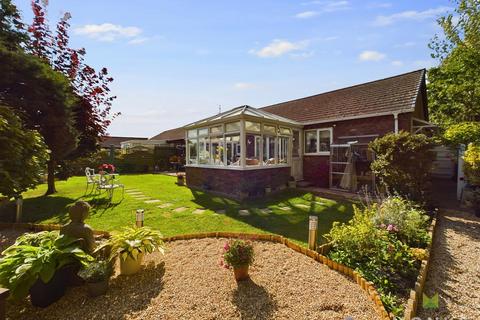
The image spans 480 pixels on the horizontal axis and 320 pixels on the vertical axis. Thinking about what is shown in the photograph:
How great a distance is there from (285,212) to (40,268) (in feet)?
18.9

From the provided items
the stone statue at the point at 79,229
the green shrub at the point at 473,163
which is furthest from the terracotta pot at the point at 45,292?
the green shrub at the point at 473,163

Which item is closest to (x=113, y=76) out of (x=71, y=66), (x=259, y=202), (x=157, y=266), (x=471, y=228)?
(x=71, y=66)

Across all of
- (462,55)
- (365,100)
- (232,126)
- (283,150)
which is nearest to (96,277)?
(232,126)

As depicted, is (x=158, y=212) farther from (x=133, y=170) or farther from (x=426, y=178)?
(x=133, y=170)

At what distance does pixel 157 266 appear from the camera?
3.79 metres

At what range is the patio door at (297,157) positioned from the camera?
39.4 feet

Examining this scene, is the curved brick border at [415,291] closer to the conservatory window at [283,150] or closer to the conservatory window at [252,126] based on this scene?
the conservatory window at [252,126]

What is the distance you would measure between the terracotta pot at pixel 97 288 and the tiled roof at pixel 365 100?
415 inches

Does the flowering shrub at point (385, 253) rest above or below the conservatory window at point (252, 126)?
below

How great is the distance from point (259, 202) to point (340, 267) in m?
5.03

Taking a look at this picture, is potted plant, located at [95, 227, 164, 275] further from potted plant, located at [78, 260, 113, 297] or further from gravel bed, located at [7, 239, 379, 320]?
potted plant, located at [78, 260, 113, 297]

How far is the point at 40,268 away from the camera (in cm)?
279

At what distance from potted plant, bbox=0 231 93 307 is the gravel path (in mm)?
4366

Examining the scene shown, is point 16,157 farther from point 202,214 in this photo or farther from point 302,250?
point 302,250
